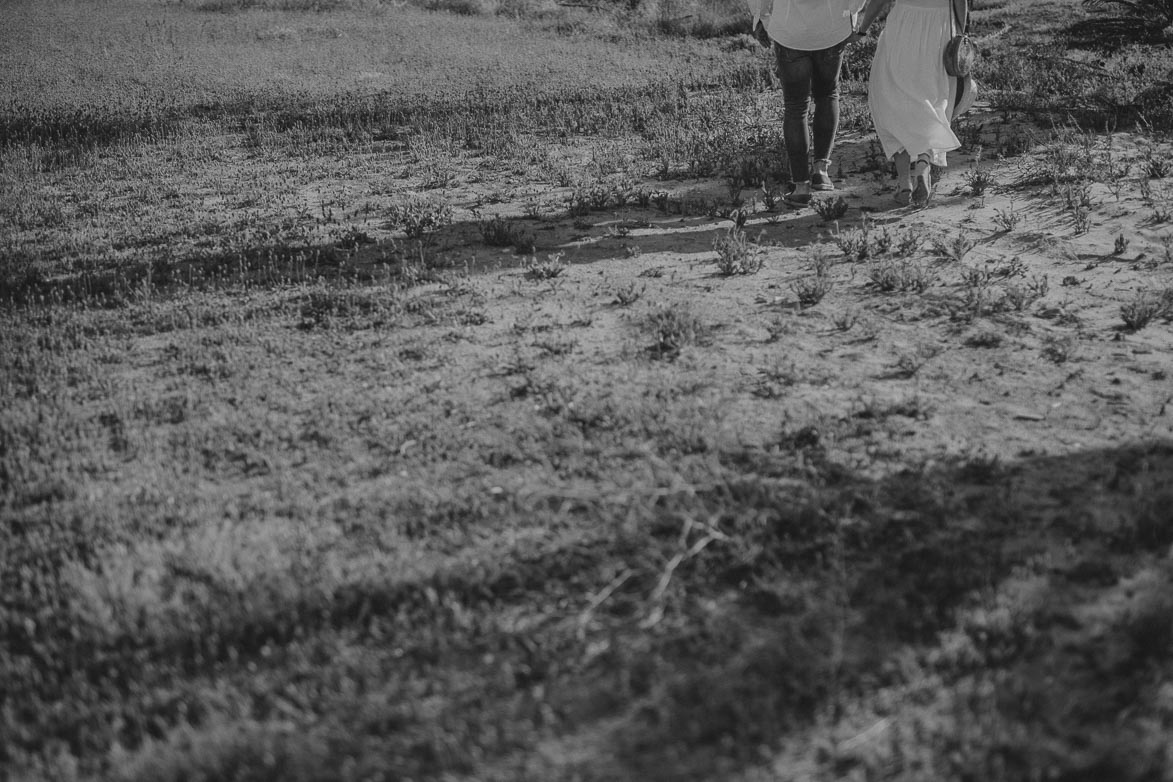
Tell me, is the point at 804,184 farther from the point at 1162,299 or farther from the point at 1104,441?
the point at 1104,441

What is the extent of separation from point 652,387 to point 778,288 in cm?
200

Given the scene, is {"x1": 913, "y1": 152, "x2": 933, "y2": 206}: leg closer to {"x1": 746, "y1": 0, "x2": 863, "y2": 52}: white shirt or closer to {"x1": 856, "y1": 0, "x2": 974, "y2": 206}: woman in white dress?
{"x1": 856, "y1": 0, "x2": 974, "y2": 206}: woman in white dress

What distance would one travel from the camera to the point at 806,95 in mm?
8039

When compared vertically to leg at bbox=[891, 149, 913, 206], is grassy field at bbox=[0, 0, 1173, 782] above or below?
below

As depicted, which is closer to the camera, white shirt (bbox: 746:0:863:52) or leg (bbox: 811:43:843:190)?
white shirt (bbox: 746:0:863:52)

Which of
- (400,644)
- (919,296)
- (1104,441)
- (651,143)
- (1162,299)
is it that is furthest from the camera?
(651,143)

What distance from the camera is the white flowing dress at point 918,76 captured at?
7781mm

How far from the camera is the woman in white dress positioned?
306 inches

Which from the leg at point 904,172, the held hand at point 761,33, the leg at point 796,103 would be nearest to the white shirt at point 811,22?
the leg at point 796,103

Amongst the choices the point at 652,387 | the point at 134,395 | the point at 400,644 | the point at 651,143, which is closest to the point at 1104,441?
the point at 652,387

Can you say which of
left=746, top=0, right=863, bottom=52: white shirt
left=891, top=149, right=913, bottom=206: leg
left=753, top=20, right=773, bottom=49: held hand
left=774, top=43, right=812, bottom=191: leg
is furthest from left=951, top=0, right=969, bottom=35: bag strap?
left=753, top=20, right=773, bottom=49: held hand

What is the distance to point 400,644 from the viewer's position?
3504mm

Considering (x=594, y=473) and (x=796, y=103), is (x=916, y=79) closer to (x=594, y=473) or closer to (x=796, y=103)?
(x=796, y=103)

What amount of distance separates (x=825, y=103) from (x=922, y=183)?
113cm
